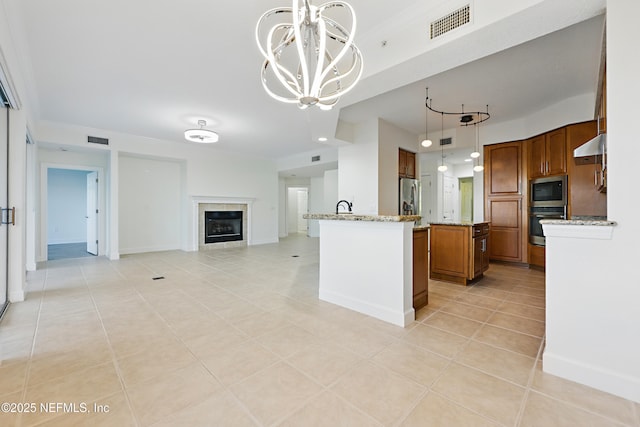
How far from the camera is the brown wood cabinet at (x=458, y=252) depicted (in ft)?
12.6

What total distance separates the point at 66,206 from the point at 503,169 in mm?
12107

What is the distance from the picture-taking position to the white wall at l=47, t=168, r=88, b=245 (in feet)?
27.7

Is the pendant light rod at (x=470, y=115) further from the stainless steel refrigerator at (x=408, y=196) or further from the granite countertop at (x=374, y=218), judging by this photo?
the granite countertop at (x=374, y=218)

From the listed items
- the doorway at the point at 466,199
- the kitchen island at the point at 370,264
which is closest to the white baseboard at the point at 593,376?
the kitchen island at the point at 370,264

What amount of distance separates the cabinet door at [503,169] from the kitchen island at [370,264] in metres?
3.81

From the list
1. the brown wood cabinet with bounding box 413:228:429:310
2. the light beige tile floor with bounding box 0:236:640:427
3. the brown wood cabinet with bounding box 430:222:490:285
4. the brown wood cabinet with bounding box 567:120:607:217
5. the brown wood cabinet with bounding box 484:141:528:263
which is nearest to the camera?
the light beige tile floor with bounding box 0:236:640:427

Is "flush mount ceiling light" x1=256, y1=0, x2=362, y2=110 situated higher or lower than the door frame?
higher

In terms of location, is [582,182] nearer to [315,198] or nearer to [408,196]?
[408,196]

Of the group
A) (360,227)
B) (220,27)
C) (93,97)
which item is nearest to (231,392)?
(360,227)

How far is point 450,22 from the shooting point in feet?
7.10

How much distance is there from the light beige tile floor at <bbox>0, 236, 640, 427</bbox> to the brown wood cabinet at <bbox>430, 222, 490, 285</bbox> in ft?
1.52

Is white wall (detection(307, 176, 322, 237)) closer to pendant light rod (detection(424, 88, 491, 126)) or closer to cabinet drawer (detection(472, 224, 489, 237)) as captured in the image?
pendant light rod (detection(424, 88, 491, 126))

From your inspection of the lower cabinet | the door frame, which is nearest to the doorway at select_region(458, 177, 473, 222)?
the lower cabinet

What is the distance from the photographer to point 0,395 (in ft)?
5.13
